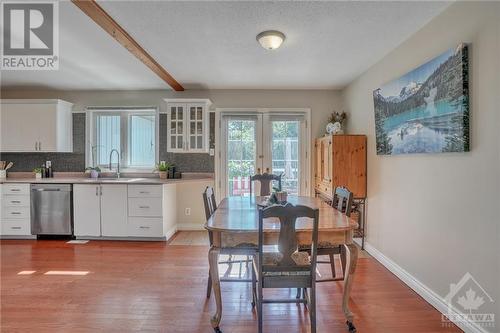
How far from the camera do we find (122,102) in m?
4.87

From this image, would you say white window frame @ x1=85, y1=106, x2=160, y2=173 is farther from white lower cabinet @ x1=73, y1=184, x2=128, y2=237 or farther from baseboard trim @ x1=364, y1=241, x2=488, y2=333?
baseboard trim @ x1=364, y1=241, x2=488, y2=333

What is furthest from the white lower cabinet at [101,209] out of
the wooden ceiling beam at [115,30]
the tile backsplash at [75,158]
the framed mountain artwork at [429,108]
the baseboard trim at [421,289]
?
the framed mountain artwork at [429,108]

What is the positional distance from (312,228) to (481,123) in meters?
1.34

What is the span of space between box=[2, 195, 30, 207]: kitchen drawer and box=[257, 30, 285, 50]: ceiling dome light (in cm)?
413

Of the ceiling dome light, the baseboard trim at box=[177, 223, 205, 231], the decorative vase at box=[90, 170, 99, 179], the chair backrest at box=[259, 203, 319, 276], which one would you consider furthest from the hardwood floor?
the ceiling dome light

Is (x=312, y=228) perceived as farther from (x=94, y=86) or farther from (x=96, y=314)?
(x=94, y=86)

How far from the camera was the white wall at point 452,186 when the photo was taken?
1.85 m

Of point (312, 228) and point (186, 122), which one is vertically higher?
point (186, 122)

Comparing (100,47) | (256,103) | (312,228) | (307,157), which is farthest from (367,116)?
(100,47)

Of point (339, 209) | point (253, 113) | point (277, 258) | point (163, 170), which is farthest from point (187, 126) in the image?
point (277, 258)

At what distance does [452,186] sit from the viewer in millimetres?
2201

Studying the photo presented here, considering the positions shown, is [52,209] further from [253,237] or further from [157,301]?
[253,237]

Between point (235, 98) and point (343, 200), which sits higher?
point (235, 98)

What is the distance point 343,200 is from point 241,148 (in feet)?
8.12
